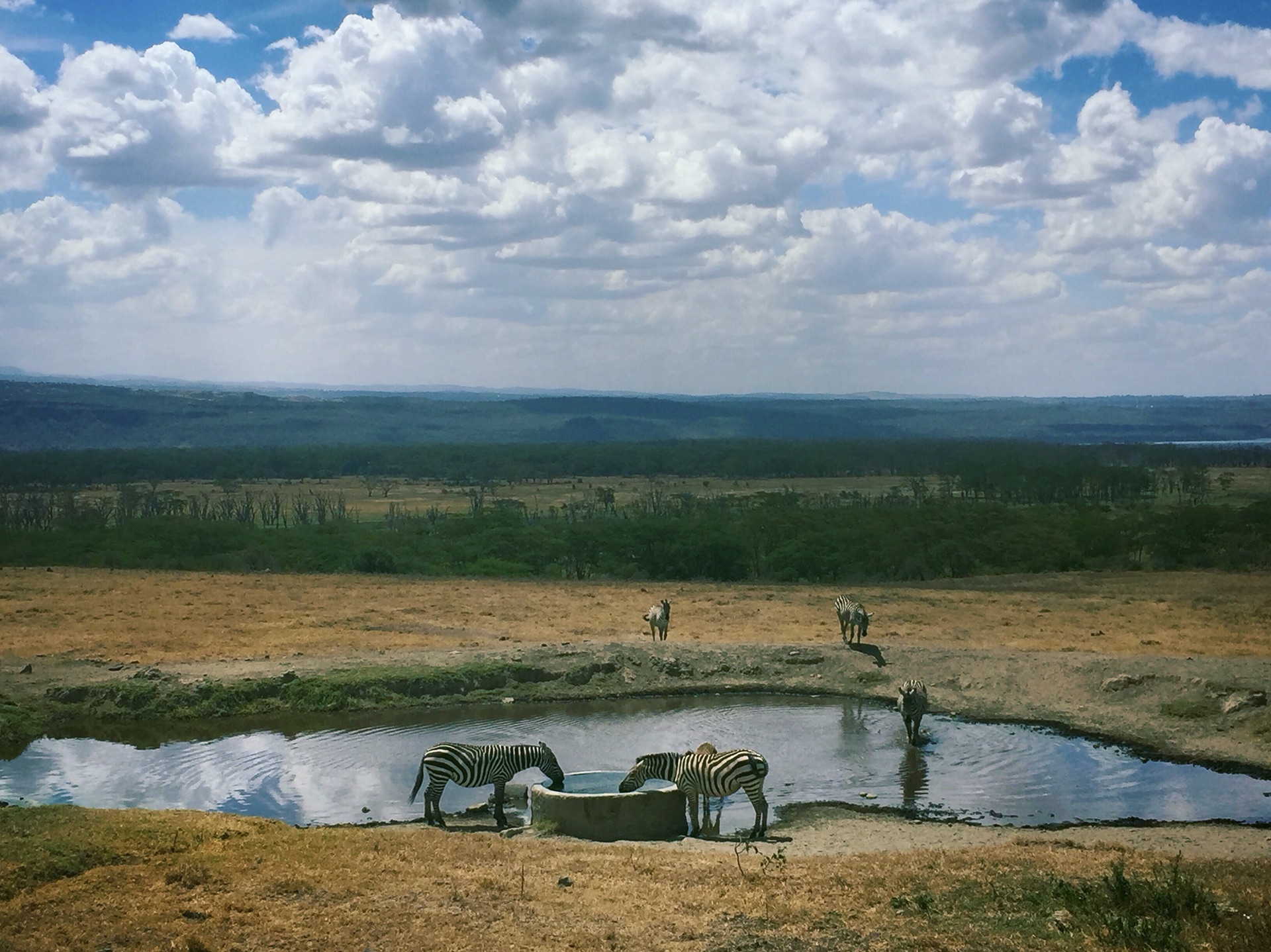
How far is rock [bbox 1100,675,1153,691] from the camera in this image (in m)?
22.3

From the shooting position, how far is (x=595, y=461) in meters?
172

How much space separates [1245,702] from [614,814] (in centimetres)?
1205

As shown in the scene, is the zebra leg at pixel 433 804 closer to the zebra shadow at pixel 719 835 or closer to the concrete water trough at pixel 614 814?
the concrete water trough at pixel 614 814

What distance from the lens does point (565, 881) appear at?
1156cm

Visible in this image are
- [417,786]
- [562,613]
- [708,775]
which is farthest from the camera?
[562,613]

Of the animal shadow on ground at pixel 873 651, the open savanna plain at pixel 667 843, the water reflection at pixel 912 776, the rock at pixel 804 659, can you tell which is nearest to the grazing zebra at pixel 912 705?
the water reflection at pixel 912 776

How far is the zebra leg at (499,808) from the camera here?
52.9 feet

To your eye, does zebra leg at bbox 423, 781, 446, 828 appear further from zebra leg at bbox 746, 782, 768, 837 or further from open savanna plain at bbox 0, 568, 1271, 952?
zebra leg at bbox 746, 782, 768, 837

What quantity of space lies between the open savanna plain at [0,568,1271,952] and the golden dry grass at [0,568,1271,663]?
0.19m

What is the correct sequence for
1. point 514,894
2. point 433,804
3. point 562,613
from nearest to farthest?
point 514,894 → point 433,804 → point 562,613

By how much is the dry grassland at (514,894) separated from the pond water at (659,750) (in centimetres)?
356

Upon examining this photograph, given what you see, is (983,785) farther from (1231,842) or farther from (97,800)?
(97,800)

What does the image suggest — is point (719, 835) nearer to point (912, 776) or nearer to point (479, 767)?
point (479, 767)

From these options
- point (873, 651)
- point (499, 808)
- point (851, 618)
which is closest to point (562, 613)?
point (851, 618)
